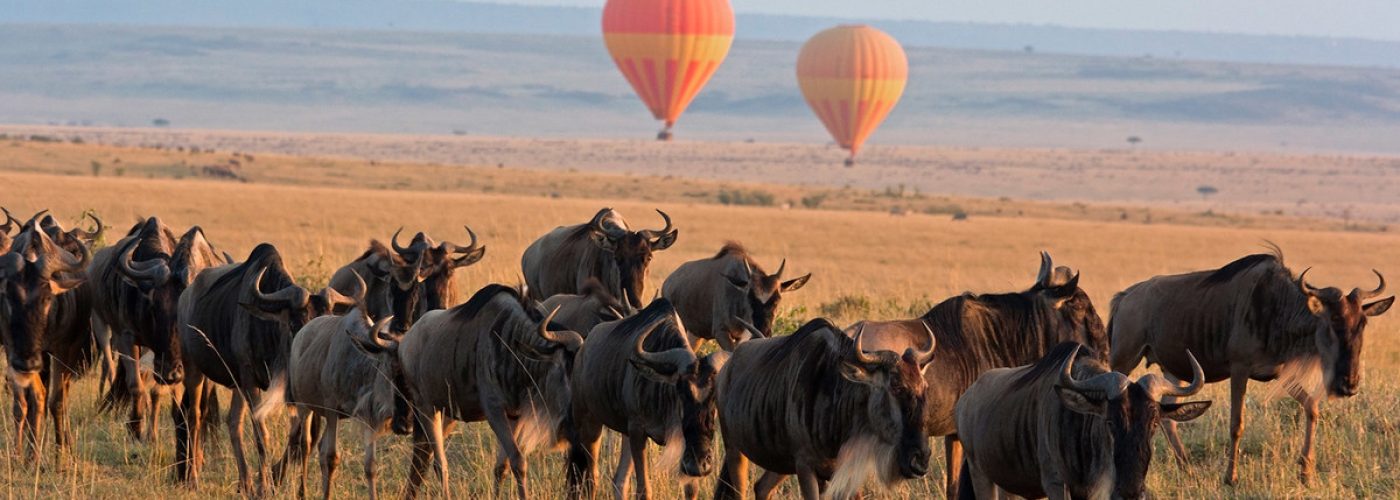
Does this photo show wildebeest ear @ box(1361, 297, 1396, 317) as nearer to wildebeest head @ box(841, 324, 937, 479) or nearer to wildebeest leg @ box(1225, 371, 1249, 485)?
wildebeest leg @ box(1225, 371, 1249, 485)

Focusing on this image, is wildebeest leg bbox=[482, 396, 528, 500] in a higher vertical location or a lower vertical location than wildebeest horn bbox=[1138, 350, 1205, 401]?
lower

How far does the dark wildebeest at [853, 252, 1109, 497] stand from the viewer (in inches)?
346

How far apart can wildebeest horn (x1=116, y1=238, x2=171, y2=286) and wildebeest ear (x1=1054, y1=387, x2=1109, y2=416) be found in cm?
604

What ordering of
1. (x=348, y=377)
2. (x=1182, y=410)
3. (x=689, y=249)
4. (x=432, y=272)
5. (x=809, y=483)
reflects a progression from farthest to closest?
1. (x=689, y=249)
2. (x=432, y=272)
3. (x=348, y=377)
4. (x=809, y=483)
5. (x=1182, y=410)

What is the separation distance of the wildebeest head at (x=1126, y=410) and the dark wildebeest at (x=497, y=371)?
9.25 ft

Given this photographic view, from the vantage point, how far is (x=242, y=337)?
9.97 m

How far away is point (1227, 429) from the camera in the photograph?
12.1m

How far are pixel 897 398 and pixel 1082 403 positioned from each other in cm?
83

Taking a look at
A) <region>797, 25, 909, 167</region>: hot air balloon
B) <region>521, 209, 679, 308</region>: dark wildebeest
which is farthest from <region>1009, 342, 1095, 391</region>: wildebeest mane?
<region>797, 25, 909, 167</region>: hot air balloon

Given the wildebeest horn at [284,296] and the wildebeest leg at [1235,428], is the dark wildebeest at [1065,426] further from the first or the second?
the wildebeest horn at [284,296]

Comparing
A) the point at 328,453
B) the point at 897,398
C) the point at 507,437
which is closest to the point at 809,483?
the point at 897,398

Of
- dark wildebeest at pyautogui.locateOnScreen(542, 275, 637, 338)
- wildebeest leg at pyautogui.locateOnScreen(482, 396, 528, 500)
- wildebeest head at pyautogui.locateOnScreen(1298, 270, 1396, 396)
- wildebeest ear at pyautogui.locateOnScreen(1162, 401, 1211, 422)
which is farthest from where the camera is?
wildebeest head at pyautogui.locateOnScreen(1298, 270, 1396, 396)

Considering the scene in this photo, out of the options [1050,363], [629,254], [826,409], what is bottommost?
[826,409]

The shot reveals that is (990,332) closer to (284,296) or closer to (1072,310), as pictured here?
(1072,310)
